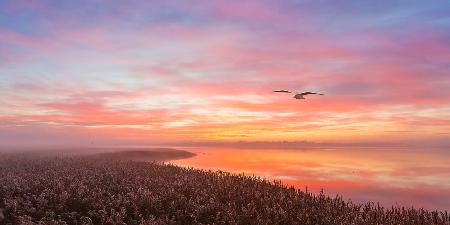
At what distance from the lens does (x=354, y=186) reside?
33.7 m

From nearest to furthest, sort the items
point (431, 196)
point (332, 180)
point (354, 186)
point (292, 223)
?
point (292, 223) < point (431, 196) < point (354, 186) < point (332, 180)

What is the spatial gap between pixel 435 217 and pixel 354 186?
20580 millimetres

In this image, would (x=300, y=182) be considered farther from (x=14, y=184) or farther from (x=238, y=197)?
(x=14, y=184)

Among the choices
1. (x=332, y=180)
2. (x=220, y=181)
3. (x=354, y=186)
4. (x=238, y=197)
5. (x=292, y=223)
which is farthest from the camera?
(x=332, y=180)

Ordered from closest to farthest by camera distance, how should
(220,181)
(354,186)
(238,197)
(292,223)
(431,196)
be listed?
(292,223), (238,197), (220,181), (431,196), (354,186)

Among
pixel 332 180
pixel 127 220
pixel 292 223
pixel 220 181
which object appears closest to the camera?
pixel 292 223

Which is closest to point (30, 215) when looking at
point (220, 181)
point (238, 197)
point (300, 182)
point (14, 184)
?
point (14, 184)

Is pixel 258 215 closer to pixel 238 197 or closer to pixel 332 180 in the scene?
pixel 238 197

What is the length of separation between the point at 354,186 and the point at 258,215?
22309 mm

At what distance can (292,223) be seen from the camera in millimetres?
12781

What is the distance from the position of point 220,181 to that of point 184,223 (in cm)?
629

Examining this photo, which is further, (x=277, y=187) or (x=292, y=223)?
(x=277, y=187)

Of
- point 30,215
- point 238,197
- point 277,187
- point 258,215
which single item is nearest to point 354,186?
point 277,187

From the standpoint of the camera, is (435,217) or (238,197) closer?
(435,217)
